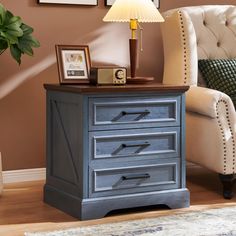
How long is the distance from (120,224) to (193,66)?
124cm

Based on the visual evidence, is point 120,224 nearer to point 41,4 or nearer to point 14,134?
point 14,134

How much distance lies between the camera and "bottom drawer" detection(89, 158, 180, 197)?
2.99 meters

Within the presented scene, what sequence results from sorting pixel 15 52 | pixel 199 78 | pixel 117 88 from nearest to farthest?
pixel 117 88, pixel 15 52, pixel 199 78

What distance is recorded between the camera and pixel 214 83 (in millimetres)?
3707

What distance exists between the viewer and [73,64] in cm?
326

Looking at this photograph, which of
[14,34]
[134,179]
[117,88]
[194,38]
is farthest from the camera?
A: [194,38]

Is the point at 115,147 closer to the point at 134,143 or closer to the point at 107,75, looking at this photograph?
the point at 134,143

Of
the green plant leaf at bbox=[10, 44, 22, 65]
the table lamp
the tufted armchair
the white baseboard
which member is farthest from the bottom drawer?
the white baseboard

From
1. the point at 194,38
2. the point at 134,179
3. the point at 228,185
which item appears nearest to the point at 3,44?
the point at 134,179

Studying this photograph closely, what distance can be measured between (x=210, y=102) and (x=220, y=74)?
48 centimetres

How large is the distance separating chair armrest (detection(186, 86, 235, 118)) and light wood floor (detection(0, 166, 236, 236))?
47cm

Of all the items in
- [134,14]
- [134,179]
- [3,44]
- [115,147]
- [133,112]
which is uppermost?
[134,14]

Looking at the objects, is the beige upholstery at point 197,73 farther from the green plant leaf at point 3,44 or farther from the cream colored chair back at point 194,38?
the green plant leaf at point 3,44

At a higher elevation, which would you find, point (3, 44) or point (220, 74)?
point (3, 44)
